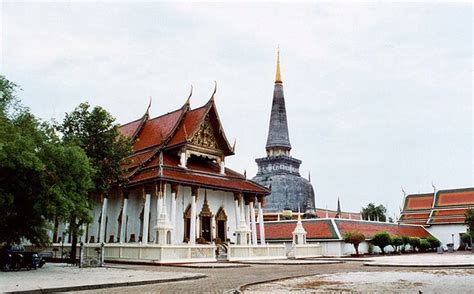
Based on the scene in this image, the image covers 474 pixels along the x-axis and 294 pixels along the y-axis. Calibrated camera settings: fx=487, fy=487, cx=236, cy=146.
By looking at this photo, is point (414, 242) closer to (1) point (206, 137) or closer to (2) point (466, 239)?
(2) point (466, 239)

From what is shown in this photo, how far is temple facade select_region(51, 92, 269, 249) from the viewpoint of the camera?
27.5m

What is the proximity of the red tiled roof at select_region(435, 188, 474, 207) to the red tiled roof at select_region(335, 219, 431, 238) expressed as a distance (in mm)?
5028

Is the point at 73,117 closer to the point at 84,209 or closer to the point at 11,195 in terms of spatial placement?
the point at 84,209

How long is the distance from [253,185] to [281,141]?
102 ft

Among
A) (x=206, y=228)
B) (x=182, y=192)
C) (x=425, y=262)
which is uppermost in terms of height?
(x=182, y=192)

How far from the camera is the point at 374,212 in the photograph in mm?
70188

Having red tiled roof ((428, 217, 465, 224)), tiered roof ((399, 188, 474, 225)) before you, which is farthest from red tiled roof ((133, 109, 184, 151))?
red tiled roof ((428, 217, 465, 224))

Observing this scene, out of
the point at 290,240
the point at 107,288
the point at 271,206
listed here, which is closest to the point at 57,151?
the point at 107,288

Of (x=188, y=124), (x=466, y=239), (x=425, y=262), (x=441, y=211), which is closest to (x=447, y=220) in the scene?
(x=441, y=211)

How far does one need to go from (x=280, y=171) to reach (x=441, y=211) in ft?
64.2

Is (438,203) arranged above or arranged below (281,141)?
below

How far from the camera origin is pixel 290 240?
3709 centimetres

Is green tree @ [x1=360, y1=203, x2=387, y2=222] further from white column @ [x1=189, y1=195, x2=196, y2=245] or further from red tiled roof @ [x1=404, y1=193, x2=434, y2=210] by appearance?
white column @ [x1=189, y1=195, x2=196, y2=245]

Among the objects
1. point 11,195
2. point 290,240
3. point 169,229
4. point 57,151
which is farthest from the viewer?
point 290,240
